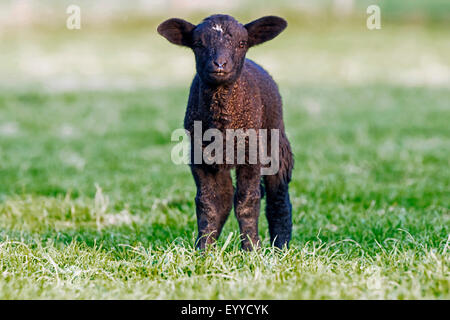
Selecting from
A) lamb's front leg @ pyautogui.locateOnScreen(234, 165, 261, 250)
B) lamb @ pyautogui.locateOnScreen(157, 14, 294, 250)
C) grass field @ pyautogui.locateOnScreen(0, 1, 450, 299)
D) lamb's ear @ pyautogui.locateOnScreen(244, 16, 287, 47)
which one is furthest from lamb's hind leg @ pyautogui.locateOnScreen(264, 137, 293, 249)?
lamb's ear @ pyautogui.locateOnScreen(244, 16, 287, 47)

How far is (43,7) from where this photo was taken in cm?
3262

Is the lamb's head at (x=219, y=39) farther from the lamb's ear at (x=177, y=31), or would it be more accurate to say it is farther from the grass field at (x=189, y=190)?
the grass field at (x=189, y=190)

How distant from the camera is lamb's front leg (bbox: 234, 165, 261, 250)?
512cm

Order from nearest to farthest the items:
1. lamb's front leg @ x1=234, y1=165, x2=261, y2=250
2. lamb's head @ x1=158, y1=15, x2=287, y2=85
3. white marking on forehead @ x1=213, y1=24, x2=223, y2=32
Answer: lamb's head @ x1=158, y1=15, x2=287, y2=85 → white marking on forehead @ x1=213, y1=24, x2=223, y2=32 → lamb's front leg @ x1=234, y1=165, x2=261, y2=250

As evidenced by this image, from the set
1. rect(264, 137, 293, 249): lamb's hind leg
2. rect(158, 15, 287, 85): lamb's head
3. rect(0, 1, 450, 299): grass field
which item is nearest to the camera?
rect(0, 1, 450, 299): grass field


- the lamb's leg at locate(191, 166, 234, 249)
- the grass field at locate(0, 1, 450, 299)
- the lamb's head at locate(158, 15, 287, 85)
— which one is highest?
the lamb's head at locate(158, 15, 287, 85)

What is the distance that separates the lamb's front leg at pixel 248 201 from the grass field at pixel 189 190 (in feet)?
0.74

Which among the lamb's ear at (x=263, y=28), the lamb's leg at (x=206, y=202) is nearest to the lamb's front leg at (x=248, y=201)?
the lamb's leg at (x=206, y=202)

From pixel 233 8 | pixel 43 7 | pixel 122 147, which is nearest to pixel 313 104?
pixel 122 147

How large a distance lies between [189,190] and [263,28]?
3.39 m

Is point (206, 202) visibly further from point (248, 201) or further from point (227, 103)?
point (227, 103)

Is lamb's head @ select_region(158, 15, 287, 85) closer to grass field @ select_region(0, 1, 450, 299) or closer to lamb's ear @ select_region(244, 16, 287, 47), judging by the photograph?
lamb's ear @ select_region(244, 16, 287, 47)
